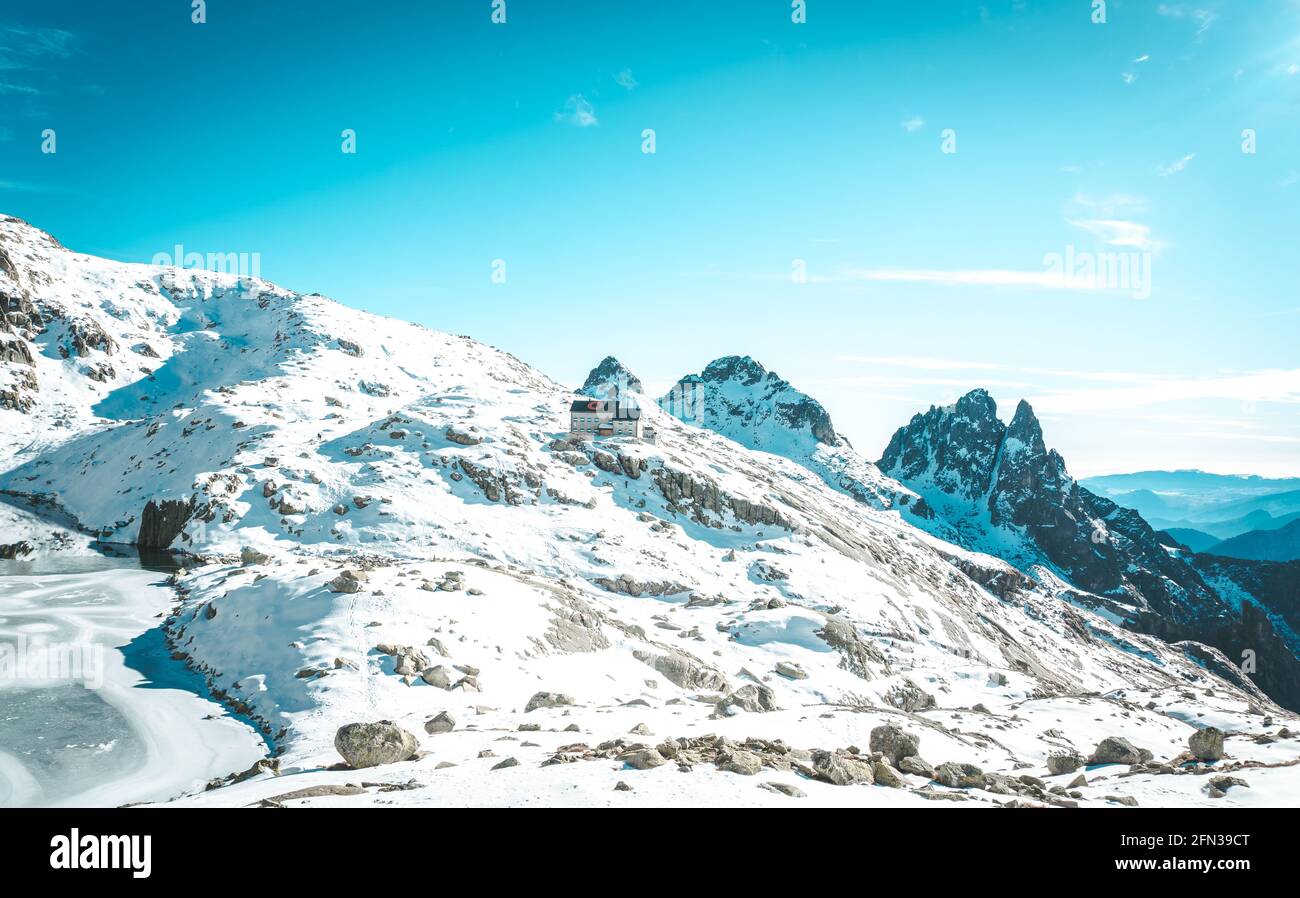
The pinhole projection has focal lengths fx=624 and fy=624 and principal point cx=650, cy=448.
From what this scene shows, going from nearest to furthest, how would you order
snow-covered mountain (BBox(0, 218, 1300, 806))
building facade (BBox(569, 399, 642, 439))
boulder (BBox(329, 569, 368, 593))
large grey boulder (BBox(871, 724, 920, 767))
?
snow-covered mountain (BBox(0, 218, 1300, 806))
large grey boulder (BBox(871, 724, 920, 767))
boulder (BBox(329, 569, 368, 593))
building facade (BBox(569, 399, 642, 439))

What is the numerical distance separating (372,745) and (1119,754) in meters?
25.4

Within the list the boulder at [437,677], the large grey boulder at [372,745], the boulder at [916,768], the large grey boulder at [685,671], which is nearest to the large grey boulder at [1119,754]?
the boulder at [916,768]

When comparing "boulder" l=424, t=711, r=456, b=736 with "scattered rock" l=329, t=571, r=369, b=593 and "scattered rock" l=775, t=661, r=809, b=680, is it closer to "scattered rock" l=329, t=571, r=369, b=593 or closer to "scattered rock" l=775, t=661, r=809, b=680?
"scattered rock" l=329, t=571, r=369, b=593

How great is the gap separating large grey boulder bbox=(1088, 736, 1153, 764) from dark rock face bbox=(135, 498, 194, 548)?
69.6m

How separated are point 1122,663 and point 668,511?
12535 centimetres

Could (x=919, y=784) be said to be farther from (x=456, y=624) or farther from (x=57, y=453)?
(x=57, y=453)

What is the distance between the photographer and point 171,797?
60.1 feet

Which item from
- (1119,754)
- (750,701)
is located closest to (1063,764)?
(1119,754)

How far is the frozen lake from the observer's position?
1992 cm

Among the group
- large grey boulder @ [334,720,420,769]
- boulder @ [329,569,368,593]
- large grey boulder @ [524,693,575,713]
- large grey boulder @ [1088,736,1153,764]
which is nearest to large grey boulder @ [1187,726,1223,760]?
large grey boulder @ [1088,736,1153,764]

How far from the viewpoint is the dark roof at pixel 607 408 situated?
298 ft

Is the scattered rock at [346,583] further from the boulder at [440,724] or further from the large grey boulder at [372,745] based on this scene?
the large grey boulder at [372,745]

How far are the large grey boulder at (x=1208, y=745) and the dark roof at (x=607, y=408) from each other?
75.1 meters
